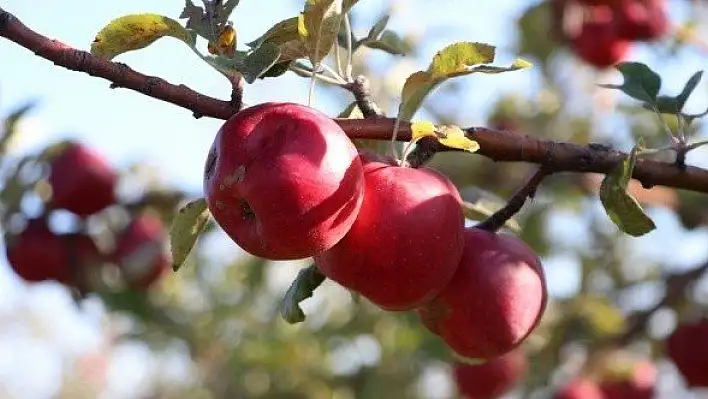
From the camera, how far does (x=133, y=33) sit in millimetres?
1027

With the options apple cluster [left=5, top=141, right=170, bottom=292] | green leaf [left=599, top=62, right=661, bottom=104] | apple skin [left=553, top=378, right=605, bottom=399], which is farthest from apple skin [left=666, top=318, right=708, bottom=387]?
apple cluster [left=5, top=141, right=170, bottom=292]

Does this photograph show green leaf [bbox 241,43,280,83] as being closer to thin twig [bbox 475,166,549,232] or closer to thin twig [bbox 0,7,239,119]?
thin twig [bbox 0,7,239,119]

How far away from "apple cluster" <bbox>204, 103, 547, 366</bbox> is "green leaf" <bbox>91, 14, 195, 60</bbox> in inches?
5.0

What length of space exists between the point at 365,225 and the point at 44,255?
1429 millimetres

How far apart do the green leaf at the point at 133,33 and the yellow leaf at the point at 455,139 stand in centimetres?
26

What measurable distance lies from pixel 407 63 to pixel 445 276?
2493 mm

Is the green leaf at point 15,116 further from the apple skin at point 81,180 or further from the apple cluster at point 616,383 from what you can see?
the apple cluster at point 616,383

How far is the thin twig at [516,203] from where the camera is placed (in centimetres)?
117

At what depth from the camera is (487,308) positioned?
1.14 m

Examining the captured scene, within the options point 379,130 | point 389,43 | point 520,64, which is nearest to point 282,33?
point 379,130

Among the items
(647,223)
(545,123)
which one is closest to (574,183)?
(545,123)

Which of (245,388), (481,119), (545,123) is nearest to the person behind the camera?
(245,388)

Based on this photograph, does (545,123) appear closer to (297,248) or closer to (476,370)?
(476,370)

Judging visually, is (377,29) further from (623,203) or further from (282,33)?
(623,203)
